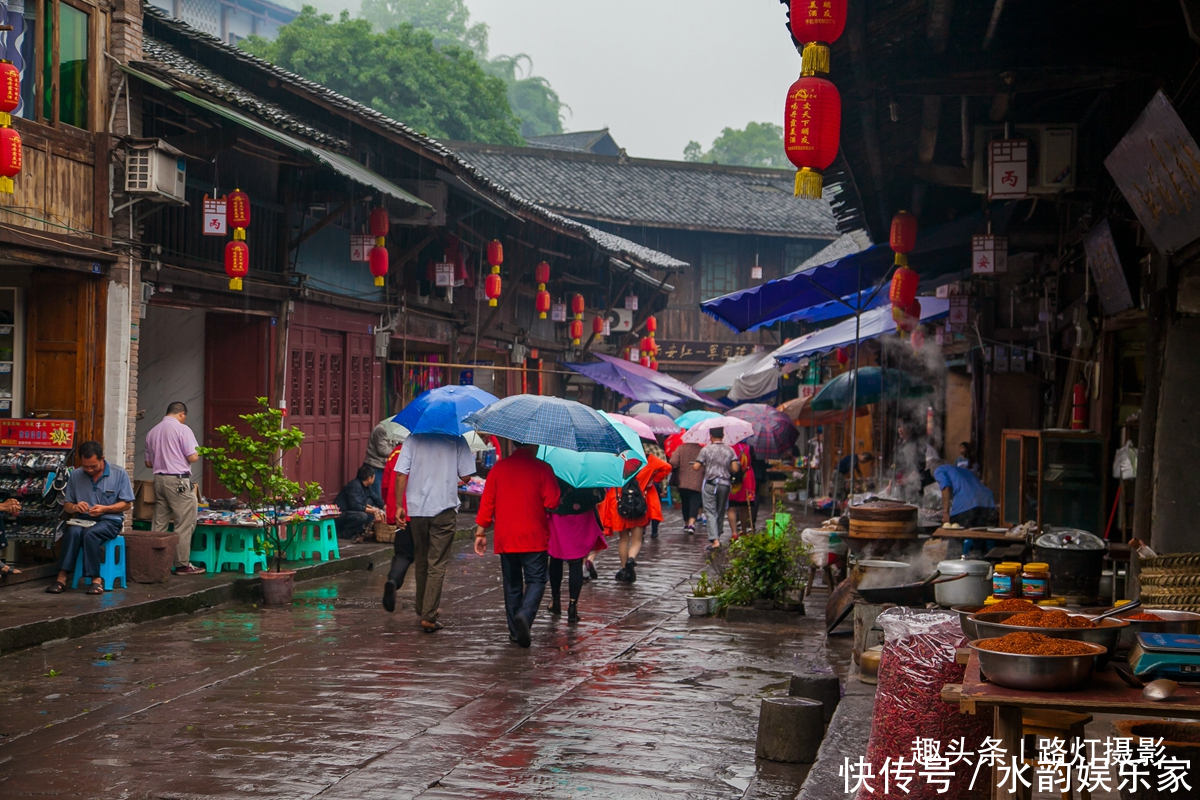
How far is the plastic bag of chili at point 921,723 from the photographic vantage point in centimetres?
493

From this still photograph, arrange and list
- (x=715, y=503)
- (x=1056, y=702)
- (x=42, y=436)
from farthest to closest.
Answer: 1. (x=715, y=503)
2. (x=42, y=436)
3. (x=1056, y=702)

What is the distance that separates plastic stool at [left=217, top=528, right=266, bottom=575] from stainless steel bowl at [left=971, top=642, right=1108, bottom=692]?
10660mm

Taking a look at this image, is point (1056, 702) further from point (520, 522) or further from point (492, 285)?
point (492, 285)

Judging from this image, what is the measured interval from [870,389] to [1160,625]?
14.4m

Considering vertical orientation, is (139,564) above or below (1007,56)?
below

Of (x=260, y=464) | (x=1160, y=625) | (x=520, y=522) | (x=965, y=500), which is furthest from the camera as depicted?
(x=965, y=500)

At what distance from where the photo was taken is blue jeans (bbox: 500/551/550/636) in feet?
33.4

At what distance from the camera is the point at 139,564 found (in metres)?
12.1

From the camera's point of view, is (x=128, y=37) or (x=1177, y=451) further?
(x=128, y=37)

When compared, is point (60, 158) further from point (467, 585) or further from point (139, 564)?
point (467, 585)

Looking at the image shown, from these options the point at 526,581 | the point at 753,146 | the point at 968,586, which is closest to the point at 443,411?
the point at 526,581

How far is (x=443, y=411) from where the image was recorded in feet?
36.0

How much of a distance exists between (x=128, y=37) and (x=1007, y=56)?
9369 millimetres

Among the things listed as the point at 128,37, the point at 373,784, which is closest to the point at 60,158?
the point at 128,37
